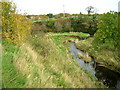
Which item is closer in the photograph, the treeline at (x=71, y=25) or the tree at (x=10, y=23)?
the tree at (x=10, y=23)

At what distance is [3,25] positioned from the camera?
464 inches

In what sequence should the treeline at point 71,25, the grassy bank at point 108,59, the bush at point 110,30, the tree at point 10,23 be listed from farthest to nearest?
the treeline at point 71,25, the grassy bank at point 108,59, the tree at point 10,23, the bush at point 110,30

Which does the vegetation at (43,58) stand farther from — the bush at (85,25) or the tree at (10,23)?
the bush at (85,25)

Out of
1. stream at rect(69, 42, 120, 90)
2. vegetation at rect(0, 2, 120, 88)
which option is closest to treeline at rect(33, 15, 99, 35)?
vegetation at rect(0, 2, 120, 88)

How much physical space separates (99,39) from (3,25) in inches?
352

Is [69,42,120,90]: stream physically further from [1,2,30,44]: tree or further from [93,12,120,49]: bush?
[1,2,30,44]: tree

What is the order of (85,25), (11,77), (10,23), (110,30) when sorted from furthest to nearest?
1. (85,25)
2. (10,23)
3. (110,30)
4. (11,77)

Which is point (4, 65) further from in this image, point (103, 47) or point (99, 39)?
point (103, 47)

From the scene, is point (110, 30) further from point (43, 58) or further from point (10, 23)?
point (10, 23)

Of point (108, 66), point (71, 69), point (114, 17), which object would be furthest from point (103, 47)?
point (71, 69)

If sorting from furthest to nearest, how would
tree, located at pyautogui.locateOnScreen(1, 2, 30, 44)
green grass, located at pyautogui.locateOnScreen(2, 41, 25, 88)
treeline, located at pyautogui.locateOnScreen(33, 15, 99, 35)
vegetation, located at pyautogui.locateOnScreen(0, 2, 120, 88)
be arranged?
treeline, located at pyautogui.locateOnScreen(33, 15, 99, 35), tree, located at pyautogui.locateOnScreen(1, 2, 30, 44), vegetation, located at pyautogui.locateOnScreen(0, 2, 120, 88), green grass, located at pyautogui.locateOnScreen(2, 41, 25, 88)

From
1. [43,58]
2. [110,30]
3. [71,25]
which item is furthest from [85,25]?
[43,58]

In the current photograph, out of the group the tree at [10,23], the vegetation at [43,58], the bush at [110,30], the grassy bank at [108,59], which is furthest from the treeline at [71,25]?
the bush at [110,30]

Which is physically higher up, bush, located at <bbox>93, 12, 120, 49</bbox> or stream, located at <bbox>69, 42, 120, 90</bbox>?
bush, located at <bbox>93, 12, 120, 49</bbox>
